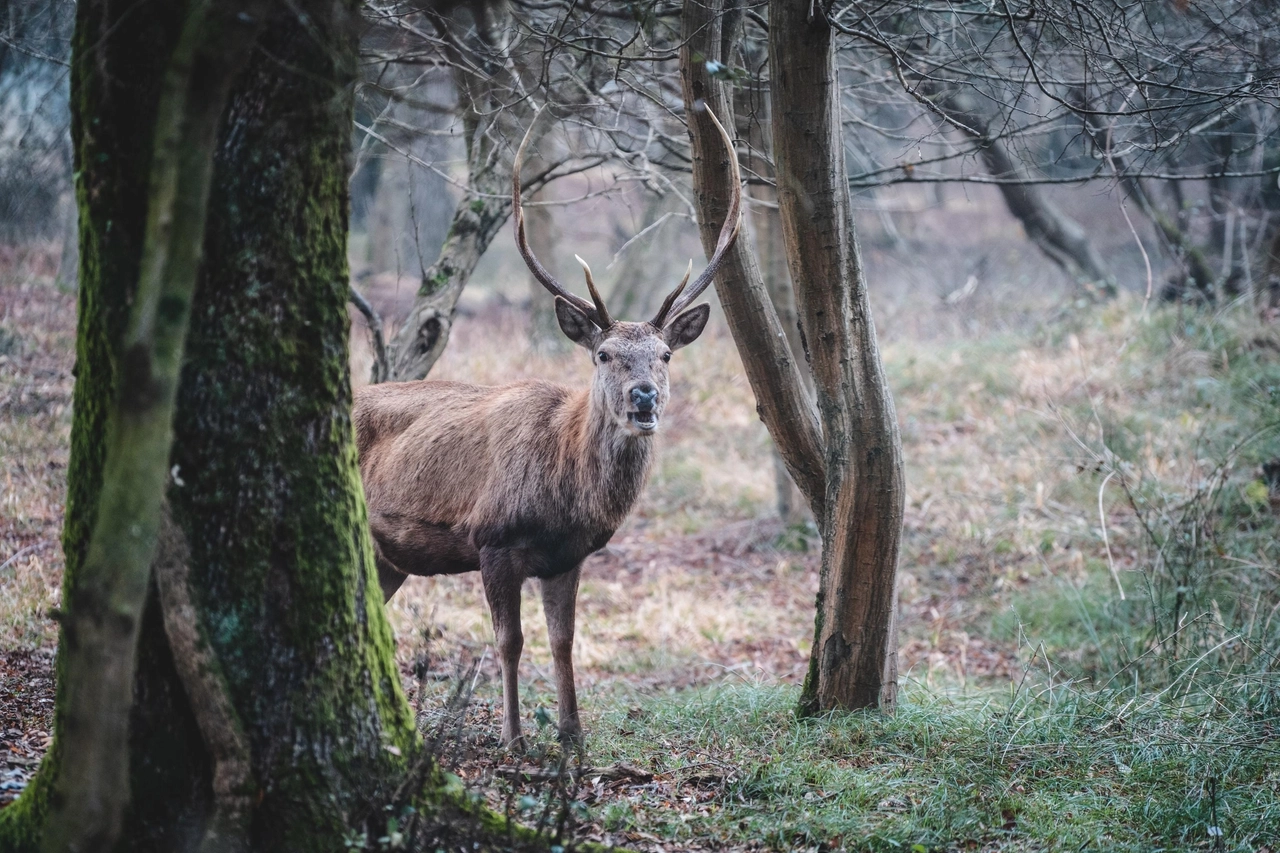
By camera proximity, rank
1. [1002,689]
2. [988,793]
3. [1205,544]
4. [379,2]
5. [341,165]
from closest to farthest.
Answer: [341,165], [988,793], [379,2], [1002,689], [1205,544]

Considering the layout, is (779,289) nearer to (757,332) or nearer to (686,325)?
(686,325)

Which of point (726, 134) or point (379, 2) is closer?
point (726, 134)

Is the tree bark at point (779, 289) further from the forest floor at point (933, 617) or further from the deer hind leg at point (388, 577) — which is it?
the deer hind leg at point (388, 577)

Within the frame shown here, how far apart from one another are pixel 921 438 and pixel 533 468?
7214 millimetres

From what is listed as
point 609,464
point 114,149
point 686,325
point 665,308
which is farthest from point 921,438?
point 114,149

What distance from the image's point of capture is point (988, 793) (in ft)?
14.5

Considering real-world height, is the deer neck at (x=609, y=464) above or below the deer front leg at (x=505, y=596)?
above

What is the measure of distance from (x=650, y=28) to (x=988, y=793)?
359 centimetres

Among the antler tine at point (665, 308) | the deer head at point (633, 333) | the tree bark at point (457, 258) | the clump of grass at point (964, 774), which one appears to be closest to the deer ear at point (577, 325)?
the deer head at point (633, 333)

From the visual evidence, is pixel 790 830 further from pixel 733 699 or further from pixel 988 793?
pixel 733 699

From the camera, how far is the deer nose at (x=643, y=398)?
5.55 m

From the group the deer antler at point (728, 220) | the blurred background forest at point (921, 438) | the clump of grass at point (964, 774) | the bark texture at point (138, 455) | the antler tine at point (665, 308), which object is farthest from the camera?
the antler tine at point (665, 308)

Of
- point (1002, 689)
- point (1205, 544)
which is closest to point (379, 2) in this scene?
point (1002, 689)

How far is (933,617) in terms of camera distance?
899cm
